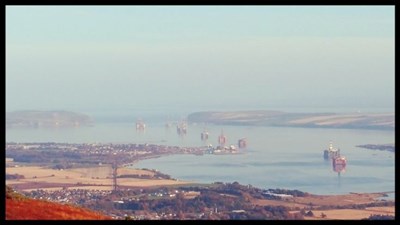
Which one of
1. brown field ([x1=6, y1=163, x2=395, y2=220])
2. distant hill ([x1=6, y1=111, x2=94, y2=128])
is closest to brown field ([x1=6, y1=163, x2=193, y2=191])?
brown field ([x1=6, y1=163, x2=395, y2=220])

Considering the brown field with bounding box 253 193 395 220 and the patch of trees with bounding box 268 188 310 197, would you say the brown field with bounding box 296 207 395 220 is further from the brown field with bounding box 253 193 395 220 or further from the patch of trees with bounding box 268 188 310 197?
the patch of trees with bounding box 268 188 310 197

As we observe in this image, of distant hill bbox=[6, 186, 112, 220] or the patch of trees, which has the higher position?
distant hill bbox=[6, 186, 112, 220]

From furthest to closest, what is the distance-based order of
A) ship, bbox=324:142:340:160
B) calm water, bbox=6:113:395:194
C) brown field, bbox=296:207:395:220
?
1. ship, bbox=324:142:340:160
2. calm water, bbox=6:113:395:194
3. brown field, bbox=296:207:395:220

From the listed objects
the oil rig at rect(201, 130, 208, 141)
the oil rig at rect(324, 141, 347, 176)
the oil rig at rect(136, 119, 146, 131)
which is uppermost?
the oil rig at rect(136, 119, 146, 131)

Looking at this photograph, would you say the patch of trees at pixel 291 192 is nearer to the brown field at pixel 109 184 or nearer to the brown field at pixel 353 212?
the brown field at pixel 109 184

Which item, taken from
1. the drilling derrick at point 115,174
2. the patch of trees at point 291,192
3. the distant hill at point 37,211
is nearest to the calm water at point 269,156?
the drilling derrick at point 115,174

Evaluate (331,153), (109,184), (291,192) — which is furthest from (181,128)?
(291,192)

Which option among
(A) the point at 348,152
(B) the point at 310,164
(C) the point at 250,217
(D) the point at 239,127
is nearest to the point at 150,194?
(C) the point at 250,217
